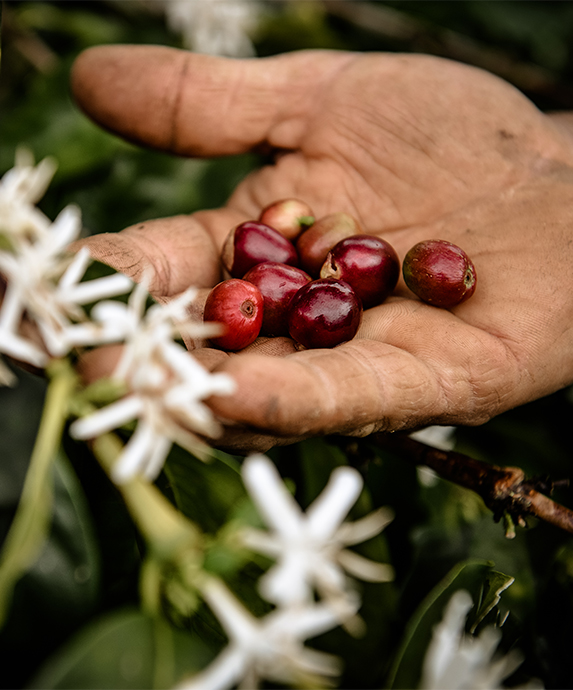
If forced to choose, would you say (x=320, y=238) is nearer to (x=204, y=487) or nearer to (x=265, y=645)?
(x=204, y=487)

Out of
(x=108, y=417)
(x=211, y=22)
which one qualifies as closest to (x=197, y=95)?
(x=211, y=22)

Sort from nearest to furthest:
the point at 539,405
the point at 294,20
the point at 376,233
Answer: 1. the point at 376,233
2. the point at 539,405
3. the point at 294,20

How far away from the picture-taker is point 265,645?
833 mm

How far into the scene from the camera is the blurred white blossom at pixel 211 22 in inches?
136

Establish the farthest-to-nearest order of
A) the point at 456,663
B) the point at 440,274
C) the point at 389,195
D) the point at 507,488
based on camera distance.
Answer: the point at 389,195
the point at 440,274
the point at 507,488
the point at 456,663

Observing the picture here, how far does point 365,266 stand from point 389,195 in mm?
660

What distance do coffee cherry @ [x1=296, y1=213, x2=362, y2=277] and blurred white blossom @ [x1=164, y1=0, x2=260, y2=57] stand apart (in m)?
1.90

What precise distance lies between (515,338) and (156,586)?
1388 mm

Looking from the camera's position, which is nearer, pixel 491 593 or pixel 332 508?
pixel 332 508

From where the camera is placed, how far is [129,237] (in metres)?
1.99

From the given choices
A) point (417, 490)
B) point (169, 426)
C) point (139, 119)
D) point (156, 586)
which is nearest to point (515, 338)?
point (417, 490)

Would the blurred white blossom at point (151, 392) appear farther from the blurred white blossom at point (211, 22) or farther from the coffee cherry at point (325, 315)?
the blurred white blossom at point (211, 22)

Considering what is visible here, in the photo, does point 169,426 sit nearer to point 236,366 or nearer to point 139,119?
point 236,366

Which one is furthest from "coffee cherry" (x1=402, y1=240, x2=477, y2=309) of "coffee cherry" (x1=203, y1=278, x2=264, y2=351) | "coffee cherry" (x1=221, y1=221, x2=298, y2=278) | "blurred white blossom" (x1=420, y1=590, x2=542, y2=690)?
"blurred white blossom" (x1=420, y1=590, x2=542, y2=690)
